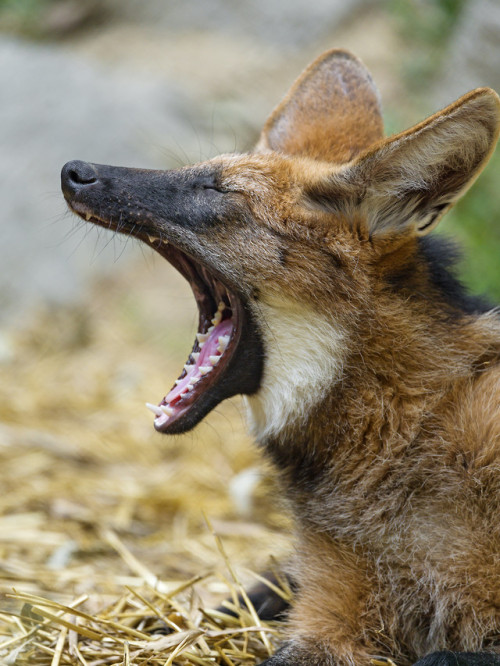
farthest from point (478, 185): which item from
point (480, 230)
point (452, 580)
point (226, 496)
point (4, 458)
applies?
point (452, 580)

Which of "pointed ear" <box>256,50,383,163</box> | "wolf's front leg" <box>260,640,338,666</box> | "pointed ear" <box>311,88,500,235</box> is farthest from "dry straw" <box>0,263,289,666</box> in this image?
"pointed ear" <box>256,50,383,163</box>

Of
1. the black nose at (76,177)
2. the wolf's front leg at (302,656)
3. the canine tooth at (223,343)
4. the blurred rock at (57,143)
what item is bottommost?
the blurred rock at (57,143)

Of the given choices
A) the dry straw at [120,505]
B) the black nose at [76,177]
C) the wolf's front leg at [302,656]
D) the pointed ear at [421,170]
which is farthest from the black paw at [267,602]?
the black nose at [76,177]

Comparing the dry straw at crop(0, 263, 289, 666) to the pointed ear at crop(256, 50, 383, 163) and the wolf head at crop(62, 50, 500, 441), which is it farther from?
the pointed ear at crop(256, 50, 383, 163)

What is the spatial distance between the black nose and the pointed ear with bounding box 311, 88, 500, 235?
77 cm

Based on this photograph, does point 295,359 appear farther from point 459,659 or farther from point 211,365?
point 459,659

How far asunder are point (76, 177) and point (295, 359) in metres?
0.98

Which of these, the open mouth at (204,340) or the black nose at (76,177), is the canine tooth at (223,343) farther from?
the black nose at (76,177)

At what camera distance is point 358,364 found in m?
2.60

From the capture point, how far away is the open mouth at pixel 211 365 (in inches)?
108

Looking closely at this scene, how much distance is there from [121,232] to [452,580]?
1.57 m

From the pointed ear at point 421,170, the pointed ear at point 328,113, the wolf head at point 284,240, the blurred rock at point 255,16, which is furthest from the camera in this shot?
the blurred rock at point 255,16

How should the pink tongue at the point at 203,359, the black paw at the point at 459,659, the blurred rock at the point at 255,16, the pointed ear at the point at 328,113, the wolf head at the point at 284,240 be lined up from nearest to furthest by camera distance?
1. the black paw at the point at 459,659
2. the wolf head at the point at 284,240
3. the pink tongue at the point at 203,359
4. the pointed ear at the point at 328,113
5. the blurred rock at the point at 255,16

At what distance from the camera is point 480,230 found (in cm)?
612
